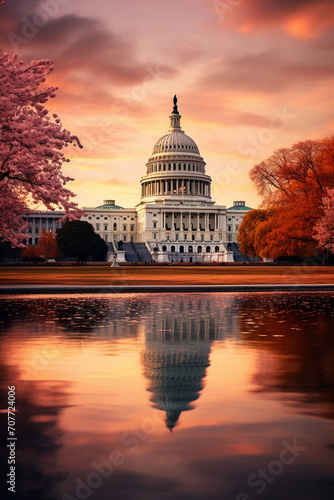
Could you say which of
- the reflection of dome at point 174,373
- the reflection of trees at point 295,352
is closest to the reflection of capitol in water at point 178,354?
the reflection of dome at point 174,373

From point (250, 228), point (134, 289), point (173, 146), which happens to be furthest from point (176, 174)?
point (134, 289)

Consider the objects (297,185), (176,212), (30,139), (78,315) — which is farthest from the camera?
(176,212)

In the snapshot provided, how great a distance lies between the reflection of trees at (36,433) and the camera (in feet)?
18.3

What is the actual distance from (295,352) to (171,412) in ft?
19.1

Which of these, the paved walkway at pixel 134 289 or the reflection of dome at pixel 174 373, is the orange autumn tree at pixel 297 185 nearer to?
the paved walkway at pixel 134 289

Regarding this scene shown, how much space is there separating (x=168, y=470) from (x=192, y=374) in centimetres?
515

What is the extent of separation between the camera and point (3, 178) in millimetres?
38969

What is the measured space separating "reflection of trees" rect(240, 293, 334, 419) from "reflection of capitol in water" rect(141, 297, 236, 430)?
0.93m

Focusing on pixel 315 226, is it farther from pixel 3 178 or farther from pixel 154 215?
pixel 154 215

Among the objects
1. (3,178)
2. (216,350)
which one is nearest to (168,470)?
(216,350)

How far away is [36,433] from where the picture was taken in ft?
23.8

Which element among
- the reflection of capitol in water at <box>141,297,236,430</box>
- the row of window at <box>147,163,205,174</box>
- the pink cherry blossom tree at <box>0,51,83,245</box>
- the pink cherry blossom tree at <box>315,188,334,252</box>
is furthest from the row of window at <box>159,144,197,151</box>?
the reflection of capitol in water at <box>141,297,236,430</box>

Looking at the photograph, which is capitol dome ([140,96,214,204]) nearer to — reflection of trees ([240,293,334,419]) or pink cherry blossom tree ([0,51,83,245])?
pink cherry blossom tree ([0,51,83,245])

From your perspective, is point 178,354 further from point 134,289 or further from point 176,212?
point 176,212
